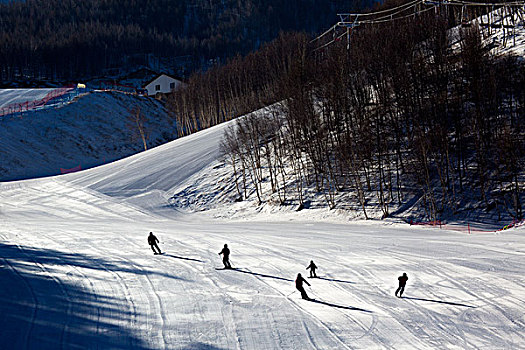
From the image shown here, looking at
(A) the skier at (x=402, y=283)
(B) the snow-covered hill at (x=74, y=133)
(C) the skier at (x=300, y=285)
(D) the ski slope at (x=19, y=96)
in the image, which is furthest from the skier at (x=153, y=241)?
(D) the ski slope at (x=19, y=96)

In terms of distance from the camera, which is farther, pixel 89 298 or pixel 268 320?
pixel 89 298

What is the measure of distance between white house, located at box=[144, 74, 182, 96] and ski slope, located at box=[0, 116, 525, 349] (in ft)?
274

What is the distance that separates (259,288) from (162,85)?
337ft

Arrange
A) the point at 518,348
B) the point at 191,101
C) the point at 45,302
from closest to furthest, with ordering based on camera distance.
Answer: the point at 518,348 → the point at 45,302 → the point at 191,101

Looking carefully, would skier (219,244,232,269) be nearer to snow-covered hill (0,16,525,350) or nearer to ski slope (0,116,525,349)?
snow-covered hill (0,16,525,350)

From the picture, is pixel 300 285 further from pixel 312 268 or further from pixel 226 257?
pixel 226 257

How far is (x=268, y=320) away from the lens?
1472cm

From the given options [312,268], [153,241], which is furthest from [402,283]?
[153,241]

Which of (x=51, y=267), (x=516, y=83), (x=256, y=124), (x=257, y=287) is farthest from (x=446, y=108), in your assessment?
(x=51, y=267)

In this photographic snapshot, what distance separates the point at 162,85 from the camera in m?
114

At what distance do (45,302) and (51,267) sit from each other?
5031 mm

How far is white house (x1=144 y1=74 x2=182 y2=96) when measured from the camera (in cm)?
11175

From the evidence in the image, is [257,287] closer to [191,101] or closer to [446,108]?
[446,108]

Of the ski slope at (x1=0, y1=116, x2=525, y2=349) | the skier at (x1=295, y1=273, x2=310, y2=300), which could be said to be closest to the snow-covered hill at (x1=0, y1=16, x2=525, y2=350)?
the ski slope at (x1=0, y1=116, x2=525, y2=349)
